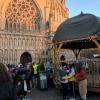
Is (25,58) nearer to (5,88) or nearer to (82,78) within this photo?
(82,78)

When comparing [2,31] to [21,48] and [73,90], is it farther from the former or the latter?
[73,90]

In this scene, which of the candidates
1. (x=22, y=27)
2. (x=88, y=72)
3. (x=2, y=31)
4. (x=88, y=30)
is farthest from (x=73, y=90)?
(x=22, y=27)

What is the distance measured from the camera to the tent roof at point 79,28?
52.0 feet

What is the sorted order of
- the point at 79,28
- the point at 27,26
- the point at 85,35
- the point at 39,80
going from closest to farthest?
the point at 85,35 < the point at 79,28 < the point at 39,80 < the point at 27,26

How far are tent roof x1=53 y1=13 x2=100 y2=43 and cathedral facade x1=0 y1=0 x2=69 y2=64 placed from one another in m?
18.1

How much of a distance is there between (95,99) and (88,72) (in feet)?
6.64

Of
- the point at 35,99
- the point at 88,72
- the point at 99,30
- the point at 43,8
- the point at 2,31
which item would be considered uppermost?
the point at 43,8

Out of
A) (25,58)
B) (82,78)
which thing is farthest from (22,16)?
(82,78)

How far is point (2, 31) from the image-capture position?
117 feet

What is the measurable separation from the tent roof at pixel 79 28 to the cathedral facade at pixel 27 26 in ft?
59.4

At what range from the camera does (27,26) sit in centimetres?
3916

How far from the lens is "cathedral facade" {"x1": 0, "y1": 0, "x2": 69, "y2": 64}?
36062 mm

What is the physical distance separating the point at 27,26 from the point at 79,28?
23002mm

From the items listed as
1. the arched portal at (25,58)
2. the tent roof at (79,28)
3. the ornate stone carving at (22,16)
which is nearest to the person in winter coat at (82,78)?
the tent roof at (79,28)
